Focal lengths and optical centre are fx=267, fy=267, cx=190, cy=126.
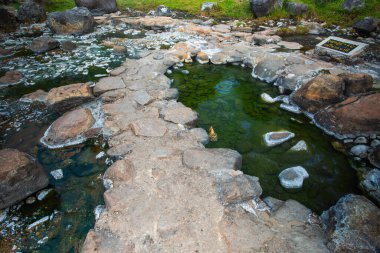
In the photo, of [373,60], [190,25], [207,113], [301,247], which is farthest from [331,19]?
[301,247]

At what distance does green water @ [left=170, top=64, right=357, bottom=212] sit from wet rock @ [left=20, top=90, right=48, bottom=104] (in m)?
3.51

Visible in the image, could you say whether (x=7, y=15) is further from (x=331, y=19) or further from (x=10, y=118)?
(x=331, y=19)

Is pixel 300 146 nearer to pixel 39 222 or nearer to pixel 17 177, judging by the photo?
pixel 39 222

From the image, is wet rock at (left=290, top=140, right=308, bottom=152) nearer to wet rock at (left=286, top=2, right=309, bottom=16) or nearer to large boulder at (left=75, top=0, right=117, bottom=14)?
wet rock at (left=286, top=2, right=309, bottom=16)

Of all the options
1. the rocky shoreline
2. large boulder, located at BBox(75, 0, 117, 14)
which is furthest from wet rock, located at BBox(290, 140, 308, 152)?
large boulder, located at BBox(75, 0, 117, 14)

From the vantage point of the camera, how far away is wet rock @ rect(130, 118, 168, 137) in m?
5.34

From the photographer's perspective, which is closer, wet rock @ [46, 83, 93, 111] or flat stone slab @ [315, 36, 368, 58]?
wet rock @ [46, 83, 93, 111]

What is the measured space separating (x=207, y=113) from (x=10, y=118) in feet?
15.2

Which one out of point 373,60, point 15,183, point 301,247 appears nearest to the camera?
point 301,247

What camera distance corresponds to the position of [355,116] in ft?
18.1

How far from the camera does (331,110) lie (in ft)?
19.5

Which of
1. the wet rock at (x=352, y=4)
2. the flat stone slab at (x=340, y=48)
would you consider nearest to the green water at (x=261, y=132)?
the flat stone slab at (x=340, y=48)

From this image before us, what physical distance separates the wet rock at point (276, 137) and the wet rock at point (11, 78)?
24.1 feet

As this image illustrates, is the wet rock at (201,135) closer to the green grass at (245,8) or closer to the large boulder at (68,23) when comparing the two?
the large boulder at (68,23)
